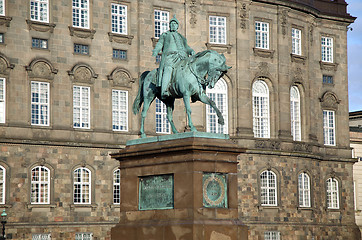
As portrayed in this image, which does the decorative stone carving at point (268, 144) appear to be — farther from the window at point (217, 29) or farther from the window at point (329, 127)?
the window at point (217, 29)

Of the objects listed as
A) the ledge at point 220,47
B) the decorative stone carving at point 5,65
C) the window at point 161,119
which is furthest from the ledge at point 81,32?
the ledge at point 220,47

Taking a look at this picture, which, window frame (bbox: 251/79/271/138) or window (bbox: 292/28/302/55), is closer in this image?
window frame (bbox: 251/79/271/138)

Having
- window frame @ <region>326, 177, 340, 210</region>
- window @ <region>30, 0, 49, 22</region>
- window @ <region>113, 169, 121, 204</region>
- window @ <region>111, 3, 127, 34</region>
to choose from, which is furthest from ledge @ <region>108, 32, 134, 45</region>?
window frame @ <region>326, 177, 340, 210</region>

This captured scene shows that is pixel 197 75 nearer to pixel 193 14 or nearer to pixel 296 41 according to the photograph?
pixel 193 14

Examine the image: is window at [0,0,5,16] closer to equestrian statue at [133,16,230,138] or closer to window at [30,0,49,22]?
window at [30,0,49,22]

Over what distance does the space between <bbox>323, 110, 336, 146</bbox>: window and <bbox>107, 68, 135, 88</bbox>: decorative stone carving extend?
56.1ft

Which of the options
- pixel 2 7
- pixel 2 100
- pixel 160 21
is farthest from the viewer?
pixel 160 21

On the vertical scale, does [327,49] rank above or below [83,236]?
above

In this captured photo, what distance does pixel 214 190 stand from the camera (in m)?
27.0

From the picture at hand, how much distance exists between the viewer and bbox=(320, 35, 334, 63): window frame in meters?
61.8

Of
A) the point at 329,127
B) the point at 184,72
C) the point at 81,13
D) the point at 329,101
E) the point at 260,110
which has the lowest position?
the point at 184,72

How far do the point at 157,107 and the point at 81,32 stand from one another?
22.2 feet

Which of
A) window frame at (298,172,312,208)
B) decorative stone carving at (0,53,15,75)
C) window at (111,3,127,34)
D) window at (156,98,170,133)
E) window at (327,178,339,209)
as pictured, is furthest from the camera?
window at (327,178,339,209)

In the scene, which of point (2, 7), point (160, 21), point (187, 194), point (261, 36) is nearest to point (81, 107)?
point (2, 7)
